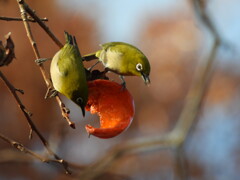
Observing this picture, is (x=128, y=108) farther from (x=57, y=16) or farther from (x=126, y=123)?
(x=57, y=16)

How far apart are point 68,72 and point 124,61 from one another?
641 millimetres

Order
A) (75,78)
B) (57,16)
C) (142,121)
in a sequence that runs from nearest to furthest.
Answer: (75,78) < (142,121) < (57,16)

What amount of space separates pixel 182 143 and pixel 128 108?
0.58m

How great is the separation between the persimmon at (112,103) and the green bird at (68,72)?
0.47ft

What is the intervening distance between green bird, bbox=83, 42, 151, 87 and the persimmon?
0.73m

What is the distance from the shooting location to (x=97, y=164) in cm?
306

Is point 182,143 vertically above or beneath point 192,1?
beneath

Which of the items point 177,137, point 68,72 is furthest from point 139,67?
point 177,137

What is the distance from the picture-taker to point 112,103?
349cm

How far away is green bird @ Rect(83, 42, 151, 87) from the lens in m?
4.25

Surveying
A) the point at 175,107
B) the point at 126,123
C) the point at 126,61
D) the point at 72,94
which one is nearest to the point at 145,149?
the point at 126,123

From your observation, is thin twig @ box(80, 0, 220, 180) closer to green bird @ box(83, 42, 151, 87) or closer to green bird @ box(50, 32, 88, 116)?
green bird @ box(50, 32, 88, 116)

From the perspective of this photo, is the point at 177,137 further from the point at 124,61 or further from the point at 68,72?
the point at 124,61

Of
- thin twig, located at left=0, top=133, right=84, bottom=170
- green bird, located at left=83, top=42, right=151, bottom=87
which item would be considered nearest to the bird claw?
thin twig, located at left=0, top=133, right=84, bottom=170
